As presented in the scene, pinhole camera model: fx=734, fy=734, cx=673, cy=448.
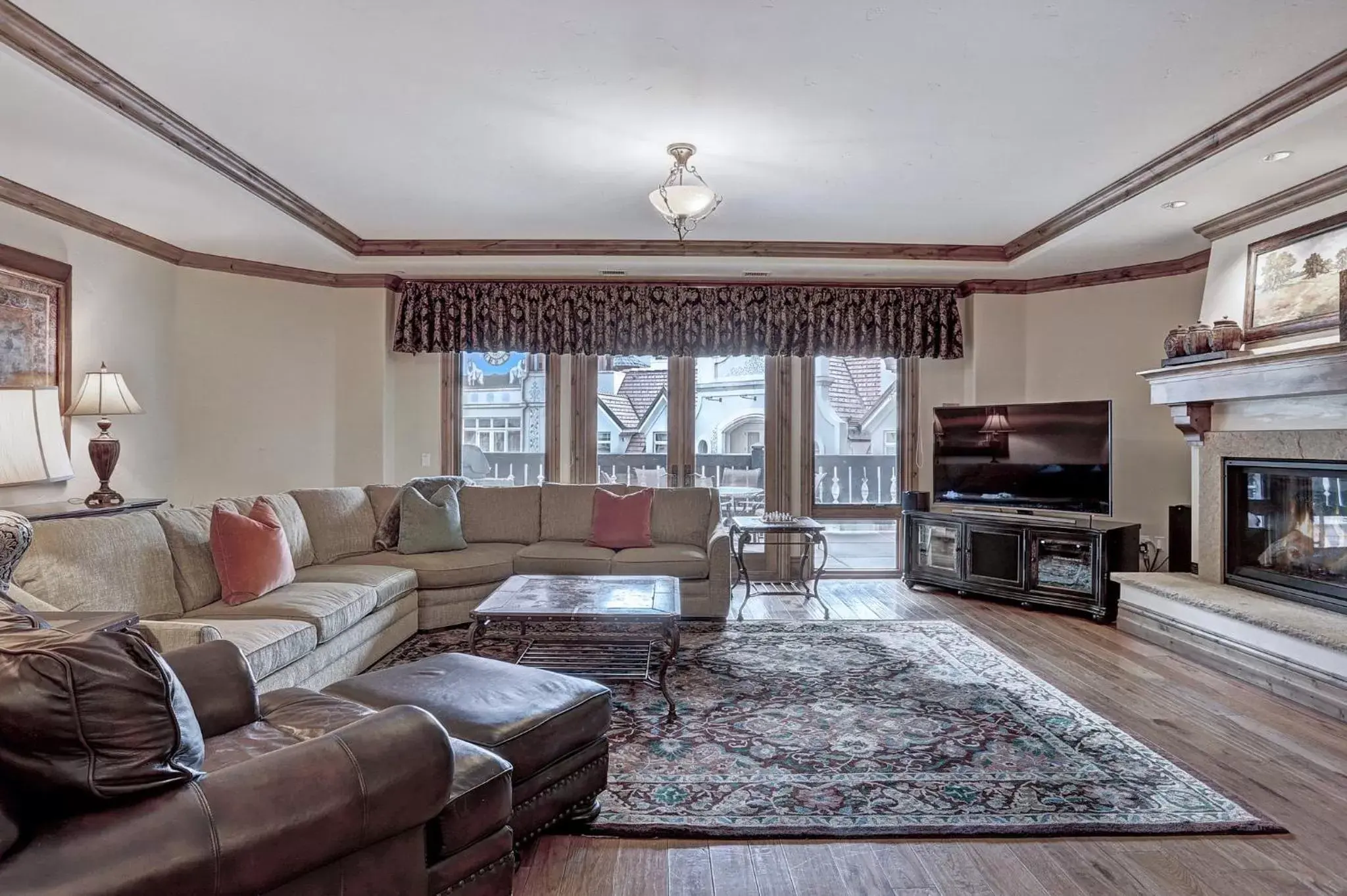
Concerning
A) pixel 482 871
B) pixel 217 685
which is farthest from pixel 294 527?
pixel 482 871

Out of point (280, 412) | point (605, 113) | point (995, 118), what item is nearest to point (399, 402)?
point (280, 412)

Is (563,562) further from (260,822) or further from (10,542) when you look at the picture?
(260,822)

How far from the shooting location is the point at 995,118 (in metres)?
3.33

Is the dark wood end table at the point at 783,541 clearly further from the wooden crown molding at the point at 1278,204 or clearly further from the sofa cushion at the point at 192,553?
the wooden crown molding at the point at 1278,204

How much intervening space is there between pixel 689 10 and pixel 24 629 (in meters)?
2.55

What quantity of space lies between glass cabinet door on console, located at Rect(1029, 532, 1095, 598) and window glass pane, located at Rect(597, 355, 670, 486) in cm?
290

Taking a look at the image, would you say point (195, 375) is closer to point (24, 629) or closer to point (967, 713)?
point (24, 629)

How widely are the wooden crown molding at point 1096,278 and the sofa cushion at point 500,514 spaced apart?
153 inches

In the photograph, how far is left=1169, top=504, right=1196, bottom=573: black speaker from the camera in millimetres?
5039

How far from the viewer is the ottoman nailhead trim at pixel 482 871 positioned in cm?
166

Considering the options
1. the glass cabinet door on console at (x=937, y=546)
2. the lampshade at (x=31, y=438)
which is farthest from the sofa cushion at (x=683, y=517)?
the lampshade at (x=31, y=438)

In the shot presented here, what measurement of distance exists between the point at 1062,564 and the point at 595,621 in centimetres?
355

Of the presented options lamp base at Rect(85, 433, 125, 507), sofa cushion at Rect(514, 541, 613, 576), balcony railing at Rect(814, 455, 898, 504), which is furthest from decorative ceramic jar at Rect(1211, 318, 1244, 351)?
lamp base at Rect(85, 433, 125, 507)

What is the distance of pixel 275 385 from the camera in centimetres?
559
